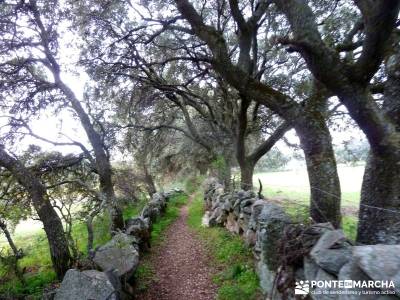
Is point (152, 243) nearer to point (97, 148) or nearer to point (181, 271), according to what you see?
point (181, 271)

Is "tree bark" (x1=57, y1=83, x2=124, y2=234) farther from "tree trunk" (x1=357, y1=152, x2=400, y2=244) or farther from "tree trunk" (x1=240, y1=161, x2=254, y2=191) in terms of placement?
"tree trunk" (x1=357, y1=152, x2=400, y2=244)

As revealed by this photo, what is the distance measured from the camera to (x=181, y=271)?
294 inches

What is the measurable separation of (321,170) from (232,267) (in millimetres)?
2823

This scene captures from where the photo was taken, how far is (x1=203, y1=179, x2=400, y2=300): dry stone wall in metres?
2.62

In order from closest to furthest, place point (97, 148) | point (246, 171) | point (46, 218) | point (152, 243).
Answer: point (46, 218) → point (152, 243) → point (97, 148) → point (246, 171)

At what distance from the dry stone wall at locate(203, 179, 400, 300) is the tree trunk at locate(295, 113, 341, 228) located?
2.71ft

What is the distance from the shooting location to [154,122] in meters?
16.6

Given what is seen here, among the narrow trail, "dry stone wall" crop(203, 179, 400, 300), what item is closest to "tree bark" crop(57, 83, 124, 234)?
the narrow trail

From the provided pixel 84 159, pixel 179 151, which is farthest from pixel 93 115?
pixel 179 151

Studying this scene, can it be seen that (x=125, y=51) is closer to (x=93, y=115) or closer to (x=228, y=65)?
(x=93, y=115)

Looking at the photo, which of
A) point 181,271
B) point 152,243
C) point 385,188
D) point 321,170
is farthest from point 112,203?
point 385,188

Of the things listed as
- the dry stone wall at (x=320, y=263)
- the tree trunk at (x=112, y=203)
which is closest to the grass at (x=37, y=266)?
the tree trunk at (x=112, y=203)


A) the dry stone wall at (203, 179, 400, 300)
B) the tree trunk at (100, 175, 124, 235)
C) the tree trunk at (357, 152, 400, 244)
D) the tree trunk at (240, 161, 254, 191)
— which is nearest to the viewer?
the dry stone wall at (203, 179, 400, 300)

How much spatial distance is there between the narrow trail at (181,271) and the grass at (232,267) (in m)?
0.24
